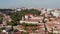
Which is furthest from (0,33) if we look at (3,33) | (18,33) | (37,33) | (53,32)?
(53,32)

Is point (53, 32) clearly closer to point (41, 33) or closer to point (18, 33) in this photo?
point (41, 33)

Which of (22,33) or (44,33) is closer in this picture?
(44,33)

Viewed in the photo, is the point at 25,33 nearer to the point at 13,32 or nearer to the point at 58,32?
the point at 13,32

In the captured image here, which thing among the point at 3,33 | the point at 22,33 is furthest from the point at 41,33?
the point at 3,33

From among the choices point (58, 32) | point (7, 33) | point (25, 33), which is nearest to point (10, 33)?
point (7, 33)

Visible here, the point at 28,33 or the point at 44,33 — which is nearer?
the point at 44,33

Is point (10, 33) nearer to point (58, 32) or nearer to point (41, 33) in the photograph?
point (41, 33)

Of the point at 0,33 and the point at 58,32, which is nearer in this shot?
the point at 0,33
